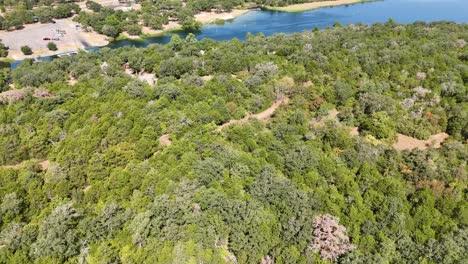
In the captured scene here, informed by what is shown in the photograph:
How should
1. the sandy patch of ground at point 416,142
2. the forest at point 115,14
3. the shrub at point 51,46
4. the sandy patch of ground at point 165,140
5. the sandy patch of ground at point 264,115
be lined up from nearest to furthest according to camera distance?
the sandy patch of ground at point 165,140 → the sandy patch of ground at point 416,142 → the sandy patch of ground at point 264,115 → the shrub at point 51,46 → the forest at point 115,14

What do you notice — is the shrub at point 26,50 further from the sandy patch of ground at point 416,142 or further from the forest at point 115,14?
the sandy patch of ground at point 416,142

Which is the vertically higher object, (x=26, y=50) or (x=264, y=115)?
(x=26, y=50)

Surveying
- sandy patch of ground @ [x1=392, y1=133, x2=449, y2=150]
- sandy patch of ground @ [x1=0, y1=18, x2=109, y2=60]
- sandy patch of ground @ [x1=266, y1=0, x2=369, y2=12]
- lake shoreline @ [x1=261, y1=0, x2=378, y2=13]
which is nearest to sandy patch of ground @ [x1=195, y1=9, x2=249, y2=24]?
lake shoreline @ [x1=261, y1=0, x2=378, y2=13]

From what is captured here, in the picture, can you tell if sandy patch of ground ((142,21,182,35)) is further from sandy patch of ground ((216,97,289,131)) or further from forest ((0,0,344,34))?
sandy patch of ground ((216,97,289,131))

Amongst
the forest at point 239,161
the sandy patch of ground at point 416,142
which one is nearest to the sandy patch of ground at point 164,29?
the forest at point 239,161

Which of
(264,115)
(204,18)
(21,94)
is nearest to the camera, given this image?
(264,115)

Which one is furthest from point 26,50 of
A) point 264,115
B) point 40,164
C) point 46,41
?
point 264,115

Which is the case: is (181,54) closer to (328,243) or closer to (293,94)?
(293,94)

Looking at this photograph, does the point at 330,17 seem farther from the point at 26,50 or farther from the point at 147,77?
the point at 26,50
